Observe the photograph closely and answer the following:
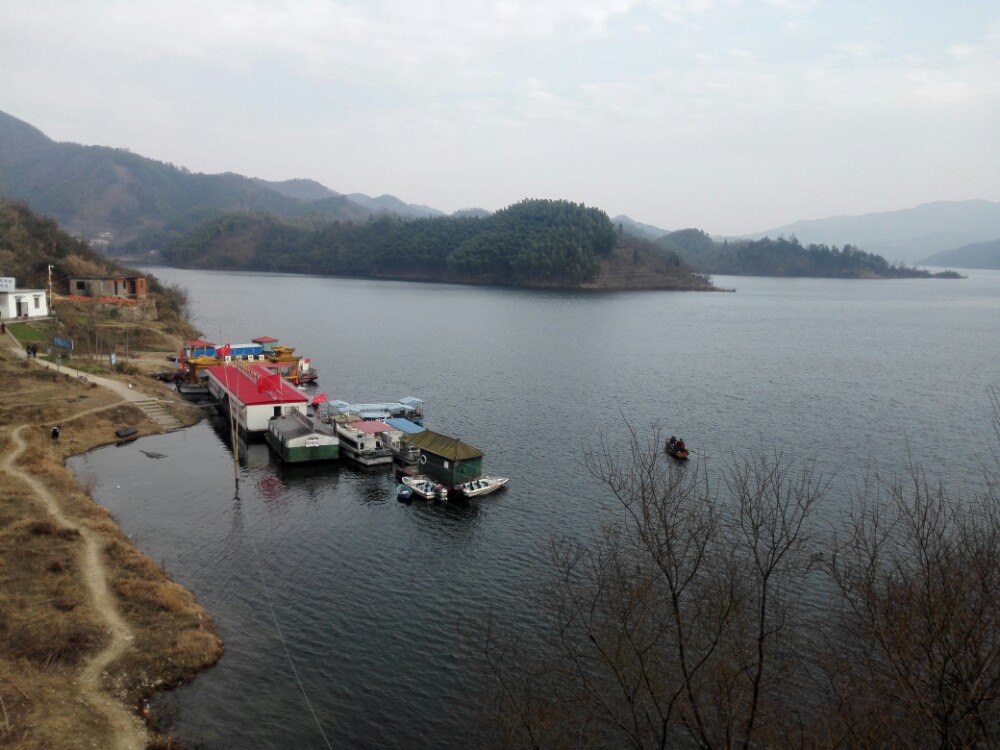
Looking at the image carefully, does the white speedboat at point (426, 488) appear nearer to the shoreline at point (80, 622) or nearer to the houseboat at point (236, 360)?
the shoreline at point (80, 622)

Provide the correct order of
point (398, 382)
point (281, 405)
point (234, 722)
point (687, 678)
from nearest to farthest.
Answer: point (687, 678) < point (234, 722) < point (281, 405) < point (398, 382)

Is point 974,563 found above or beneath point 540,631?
above

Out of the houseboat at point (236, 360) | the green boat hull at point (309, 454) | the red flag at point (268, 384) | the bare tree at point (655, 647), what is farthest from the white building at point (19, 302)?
the bare tree at point (655, 647)

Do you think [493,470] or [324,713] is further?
[493,470]

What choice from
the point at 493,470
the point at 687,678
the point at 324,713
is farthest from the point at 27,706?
the point at 493,470

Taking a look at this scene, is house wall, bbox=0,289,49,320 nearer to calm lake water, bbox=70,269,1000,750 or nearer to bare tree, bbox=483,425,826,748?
calm lake water, bbox=70,269,1000,750

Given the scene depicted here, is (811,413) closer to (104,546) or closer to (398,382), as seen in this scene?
(398,382)

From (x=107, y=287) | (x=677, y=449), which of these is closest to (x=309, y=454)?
(x=677, y=449)
